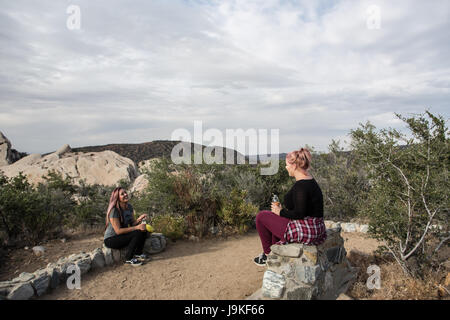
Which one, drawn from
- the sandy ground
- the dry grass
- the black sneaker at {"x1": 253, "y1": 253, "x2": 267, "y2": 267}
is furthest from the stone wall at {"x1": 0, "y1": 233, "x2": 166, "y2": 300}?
the dry grass

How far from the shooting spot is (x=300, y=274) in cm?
338

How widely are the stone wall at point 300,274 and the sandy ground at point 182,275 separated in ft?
1.90

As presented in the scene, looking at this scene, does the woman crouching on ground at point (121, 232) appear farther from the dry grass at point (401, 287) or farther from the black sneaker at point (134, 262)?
the dry grass at point (401, 287)

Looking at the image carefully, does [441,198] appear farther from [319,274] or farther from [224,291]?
[224,291]

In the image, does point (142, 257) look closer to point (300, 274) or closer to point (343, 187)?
point (300, 274)

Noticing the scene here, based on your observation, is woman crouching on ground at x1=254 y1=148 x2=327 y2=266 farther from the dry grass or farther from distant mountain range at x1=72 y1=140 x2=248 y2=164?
distant mountain range at x1=72 y1=140 x2=248 y2=164

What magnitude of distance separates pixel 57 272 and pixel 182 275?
1647 millimetres

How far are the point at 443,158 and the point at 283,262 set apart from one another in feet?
9.58

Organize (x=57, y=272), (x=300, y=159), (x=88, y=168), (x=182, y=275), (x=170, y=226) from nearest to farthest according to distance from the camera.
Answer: (x=300, y=159) → (x=57, y=272) → (x=182, y=275) → (x=170, y=226) → (x=88, y=168)

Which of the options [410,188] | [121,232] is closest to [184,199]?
[121,232]

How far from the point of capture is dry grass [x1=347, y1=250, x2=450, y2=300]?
12.0 ft

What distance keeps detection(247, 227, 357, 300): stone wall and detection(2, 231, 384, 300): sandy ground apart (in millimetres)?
578

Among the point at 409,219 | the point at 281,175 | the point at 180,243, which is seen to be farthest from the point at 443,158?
the point at 281,175

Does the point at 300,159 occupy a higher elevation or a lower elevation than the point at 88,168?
higher
